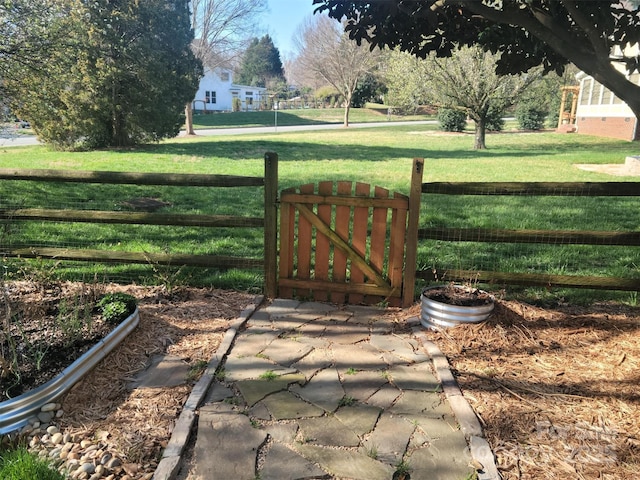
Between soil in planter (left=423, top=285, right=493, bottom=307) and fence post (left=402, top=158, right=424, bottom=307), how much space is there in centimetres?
29

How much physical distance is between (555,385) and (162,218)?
3.76m

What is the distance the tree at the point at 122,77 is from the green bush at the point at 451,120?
61.0 ft

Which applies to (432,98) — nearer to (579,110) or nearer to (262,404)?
(579,110)

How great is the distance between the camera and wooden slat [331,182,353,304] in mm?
4695

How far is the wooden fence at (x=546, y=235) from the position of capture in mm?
4398

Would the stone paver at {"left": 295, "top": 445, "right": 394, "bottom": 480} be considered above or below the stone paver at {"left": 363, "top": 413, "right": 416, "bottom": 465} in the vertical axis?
below

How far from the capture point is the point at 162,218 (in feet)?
16.4

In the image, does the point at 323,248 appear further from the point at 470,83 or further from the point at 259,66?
the point at 259,66

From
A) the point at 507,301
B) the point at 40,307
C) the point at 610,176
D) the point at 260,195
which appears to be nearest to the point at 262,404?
the point at 40,307

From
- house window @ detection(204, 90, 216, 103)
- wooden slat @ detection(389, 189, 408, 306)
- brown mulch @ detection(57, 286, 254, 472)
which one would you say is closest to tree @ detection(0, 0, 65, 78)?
brown mulch @ detection(57, 286, 254, 472)

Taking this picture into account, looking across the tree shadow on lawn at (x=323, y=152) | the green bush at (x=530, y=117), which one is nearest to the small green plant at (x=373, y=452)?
the tree shadow on lawn at (x=323, y=152)

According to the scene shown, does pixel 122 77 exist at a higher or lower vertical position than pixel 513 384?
higher

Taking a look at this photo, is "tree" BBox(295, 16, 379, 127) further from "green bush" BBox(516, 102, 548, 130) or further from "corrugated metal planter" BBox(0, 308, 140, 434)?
"corrugated metal planter" BBox(0, 308, 140, 434)

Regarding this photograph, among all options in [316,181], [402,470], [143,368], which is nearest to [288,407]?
[402,470]
